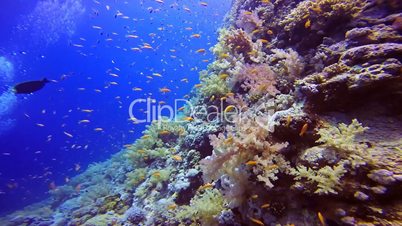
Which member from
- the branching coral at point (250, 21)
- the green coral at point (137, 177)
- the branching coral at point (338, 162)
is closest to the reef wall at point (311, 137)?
the branching coral at point (338, 162)

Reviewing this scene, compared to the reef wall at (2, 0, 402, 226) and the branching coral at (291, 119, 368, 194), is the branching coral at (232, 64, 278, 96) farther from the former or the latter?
the branching coral at (291, 119, 368, 194)

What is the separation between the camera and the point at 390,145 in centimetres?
310

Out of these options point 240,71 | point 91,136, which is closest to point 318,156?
point 240,71

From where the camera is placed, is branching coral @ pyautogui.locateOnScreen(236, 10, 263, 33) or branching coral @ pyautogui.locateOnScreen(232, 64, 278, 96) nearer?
branching coral @ pyautogui.locateOnScreen(232, 64, 278, 96)

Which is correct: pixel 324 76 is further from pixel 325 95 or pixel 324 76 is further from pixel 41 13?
pixel 41 13

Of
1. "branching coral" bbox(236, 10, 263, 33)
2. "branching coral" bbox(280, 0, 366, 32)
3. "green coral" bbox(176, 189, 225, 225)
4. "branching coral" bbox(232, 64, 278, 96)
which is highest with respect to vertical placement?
"branching coral" bbox(236, 10, 263, 33)

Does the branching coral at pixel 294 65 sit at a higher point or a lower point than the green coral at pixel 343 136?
higher

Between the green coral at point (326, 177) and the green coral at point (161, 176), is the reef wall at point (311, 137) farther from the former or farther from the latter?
the green coral at point (161, 176)

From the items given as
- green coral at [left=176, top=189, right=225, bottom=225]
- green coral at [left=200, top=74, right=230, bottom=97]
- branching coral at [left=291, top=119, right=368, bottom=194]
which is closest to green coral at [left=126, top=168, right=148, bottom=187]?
green coral at [left=200, top=74, right=230, bottom=97]

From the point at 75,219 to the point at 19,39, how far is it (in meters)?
41.7

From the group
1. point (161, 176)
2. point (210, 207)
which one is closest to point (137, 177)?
point (161, 176)

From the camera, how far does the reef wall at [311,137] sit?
2.99 meters

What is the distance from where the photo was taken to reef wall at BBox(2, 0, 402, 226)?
9.82 feet

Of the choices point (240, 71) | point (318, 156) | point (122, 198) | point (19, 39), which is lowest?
point (122, 198)
